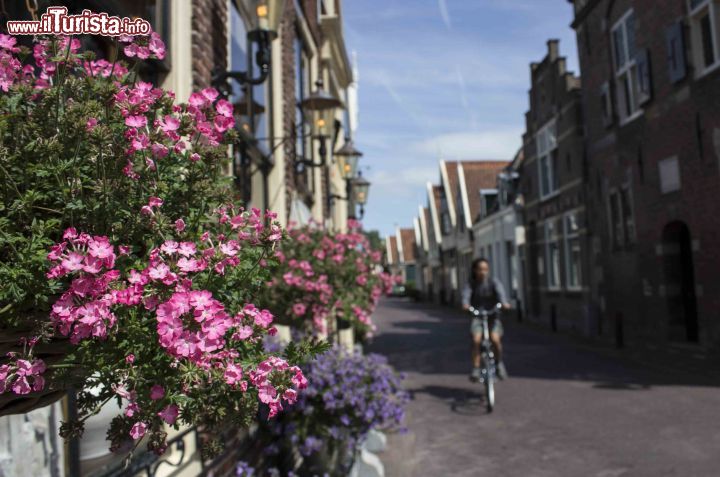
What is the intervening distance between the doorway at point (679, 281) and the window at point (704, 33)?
358 centimetres

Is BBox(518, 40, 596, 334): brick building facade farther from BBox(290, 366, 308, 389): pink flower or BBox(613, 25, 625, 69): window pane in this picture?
BBox(290, 366, 308, 389): pink flower

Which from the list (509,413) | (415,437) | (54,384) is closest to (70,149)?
(54,384)

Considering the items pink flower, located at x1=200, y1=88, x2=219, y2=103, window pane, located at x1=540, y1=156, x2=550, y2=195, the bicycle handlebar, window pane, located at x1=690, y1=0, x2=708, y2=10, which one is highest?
window pane, located at x1=690, y1=0, x2=708, y2=10

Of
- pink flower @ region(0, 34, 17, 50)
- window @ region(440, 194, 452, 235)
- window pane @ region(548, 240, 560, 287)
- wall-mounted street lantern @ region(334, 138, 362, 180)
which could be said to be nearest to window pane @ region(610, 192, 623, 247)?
window pane @ region(548, 240, 560, 287)

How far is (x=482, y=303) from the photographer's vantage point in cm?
859

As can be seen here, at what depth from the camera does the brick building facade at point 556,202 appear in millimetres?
20094

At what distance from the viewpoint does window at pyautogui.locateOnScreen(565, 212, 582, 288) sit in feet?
67.2

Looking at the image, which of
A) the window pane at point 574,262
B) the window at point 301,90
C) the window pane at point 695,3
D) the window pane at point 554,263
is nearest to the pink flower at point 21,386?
the window at point 301,90

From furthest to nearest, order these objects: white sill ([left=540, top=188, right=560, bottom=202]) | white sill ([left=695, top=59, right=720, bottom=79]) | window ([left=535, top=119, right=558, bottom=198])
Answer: window ([left=535, top=119, right=558, bottom=198]), white sill ([left=540, top=188, right=560, bottom=202]), white sill ([left=695, top=59, right=720, bottom=79])

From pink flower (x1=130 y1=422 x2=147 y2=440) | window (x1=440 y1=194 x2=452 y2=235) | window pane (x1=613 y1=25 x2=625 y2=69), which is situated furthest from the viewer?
window (x1=440 y1=194 x2=452 y2=235)

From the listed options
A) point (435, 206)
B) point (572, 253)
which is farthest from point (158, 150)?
point (435, 206)

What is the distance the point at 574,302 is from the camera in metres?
20.7

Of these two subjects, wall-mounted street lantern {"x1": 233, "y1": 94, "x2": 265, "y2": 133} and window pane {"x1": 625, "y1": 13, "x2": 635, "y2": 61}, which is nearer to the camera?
wall-mounted street lantern {"x1": 233, "y1": 94, "x2": 265, "y2": 133}

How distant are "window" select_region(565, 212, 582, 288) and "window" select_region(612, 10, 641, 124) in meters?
4.44
